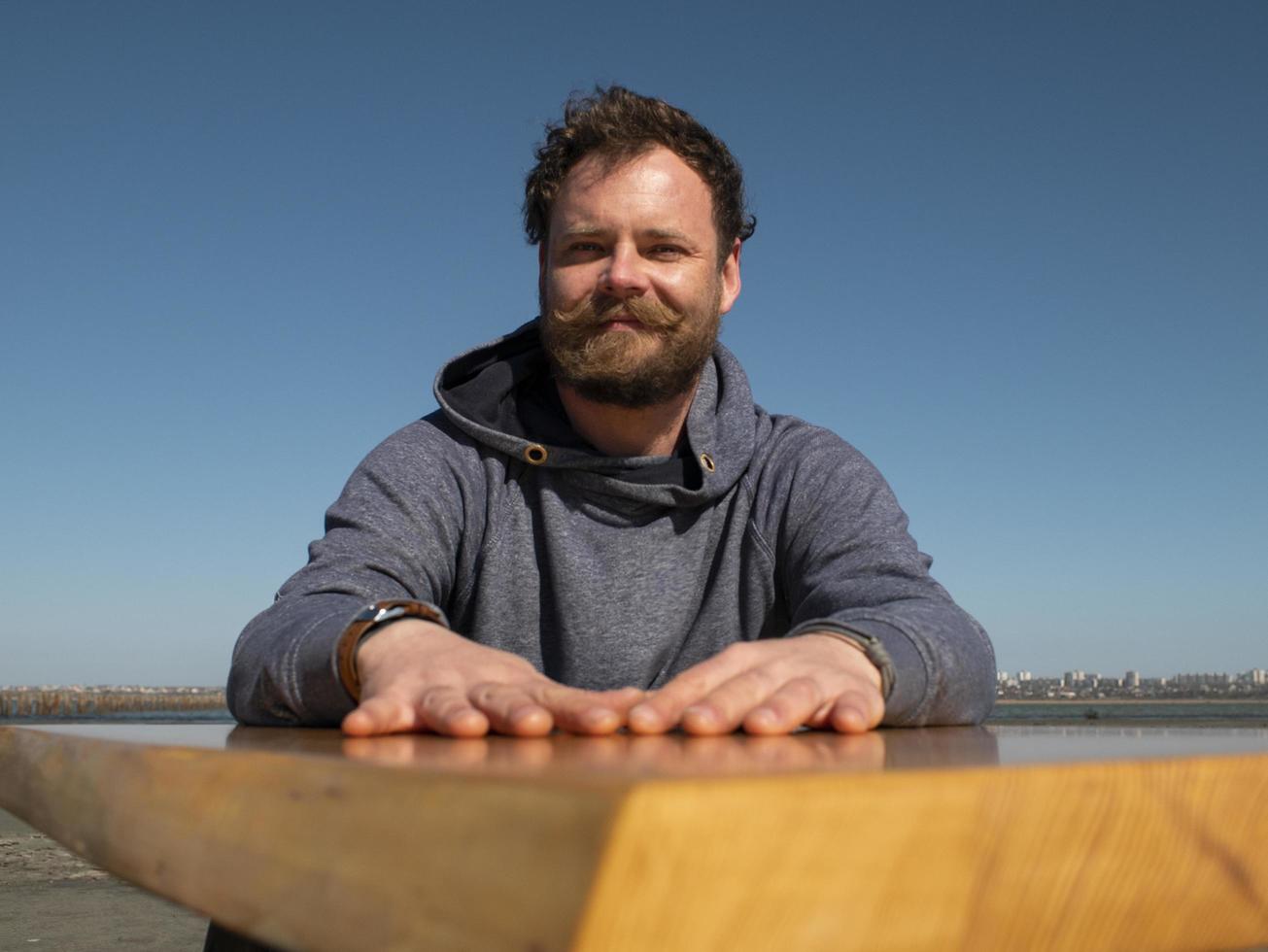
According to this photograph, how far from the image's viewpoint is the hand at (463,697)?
0.71 m

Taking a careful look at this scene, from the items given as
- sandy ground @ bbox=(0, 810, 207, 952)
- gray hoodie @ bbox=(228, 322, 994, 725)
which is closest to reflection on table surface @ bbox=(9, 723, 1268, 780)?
gray hoodie @ bbox=(228, 322, 994, 725)

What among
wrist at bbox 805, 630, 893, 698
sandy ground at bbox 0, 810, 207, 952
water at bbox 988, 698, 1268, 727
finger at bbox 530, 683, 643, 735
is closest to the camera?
finger at bbox 530, 683, 643, 735

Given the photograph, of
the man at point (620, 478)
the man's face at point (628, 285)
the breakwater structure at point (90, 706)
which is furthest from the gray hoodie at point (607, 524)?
the breakwater structure at point (90, 706)

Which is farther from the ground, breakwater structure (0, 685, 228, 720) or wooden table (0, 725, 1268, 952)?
wooden table (0, 725, 1268, 952)

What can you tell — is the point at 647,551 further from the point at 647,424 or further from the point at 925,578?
the point at 925,578

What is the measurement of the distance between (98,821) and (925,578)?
3.61 feet

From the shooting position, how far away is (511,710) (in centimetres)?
72

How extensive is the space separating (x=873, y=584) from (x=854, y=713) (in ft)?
2.03

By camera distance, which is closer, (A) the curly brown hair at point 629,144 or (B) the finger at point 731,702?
(B) the finger at point 731,702

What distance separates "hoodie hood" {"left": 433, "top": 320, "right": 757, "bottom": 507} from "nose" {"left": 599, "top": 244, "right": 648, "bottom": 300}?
0.25 m

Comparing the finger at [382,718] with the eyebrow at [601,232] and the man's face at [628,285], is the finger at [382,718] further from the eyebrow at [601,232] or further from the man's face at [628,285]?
the eyebrow at [601,232]

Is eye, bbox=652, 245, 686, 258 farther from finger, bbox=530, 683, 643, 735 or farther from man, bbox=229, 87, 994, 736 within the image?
finger, bbox=530, 683, 643, 735

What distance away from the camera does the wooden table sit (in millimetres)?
339

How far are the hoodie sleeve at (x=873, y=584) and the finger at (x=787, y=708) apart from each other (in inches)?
8.4
